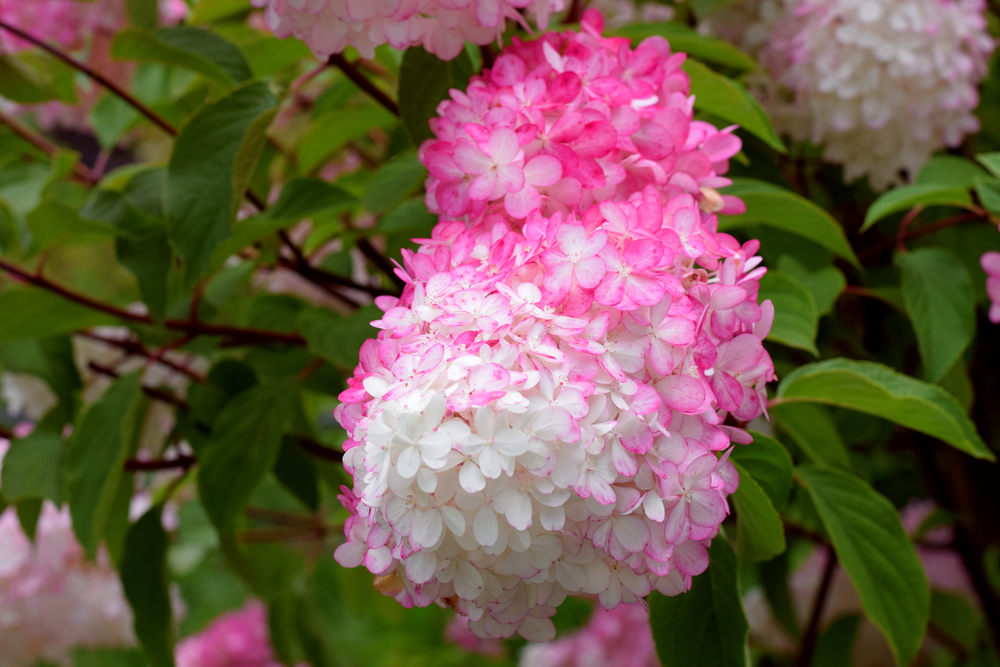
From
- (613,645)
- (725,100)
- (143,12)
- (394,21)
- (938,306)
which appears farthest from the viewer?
(613,645)

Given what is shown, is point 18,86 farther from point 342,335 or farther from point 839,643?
point 839,643

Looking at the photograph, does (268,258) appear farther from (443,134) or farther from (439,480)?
(439,480)

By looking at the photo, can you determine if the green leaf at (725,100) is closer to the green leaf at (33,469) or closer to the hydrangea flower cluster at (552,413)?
the hydrangea flower cluster at (552,413)

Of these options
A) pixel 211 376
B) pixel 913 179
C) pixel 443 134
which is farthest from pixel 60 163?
pixel 913 179

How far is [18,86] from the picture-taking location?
2.62 feet

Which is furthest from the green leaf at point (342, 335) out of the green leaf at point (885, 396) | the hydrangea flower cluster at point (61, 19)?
the hydrangea flower cluster at point (61, 19)

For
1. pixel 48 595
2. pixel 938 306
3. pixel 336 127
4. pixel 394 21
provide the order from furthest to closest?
pixel 48 595
pixel 336 127
pixel 938 306
pixel 394 21

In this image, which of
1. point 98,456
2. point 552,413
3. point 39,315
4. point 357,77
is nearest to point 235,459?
point 98,456

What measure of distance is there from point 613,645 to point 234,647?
84 cm

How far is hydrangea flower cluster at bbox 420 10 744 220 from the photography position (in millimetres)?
370

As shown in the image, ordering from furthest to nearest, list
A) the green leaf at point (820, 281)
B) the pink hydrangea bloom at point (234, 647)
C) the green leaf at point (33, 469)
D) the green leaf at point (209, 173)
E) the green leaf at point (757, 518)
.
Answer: the pink hydrangea bloom at point (234, 647), the green leaf at point (33, 469), the green leaf at point (820, 281), the green leaf at point (209, 173), the green leaf at point (757, 518)

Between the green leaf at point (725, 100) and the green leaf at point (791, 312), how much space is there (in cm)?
9

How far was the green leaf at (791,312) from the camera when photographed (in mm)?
473

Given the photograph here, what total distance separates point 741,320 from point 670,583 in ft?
0.38
